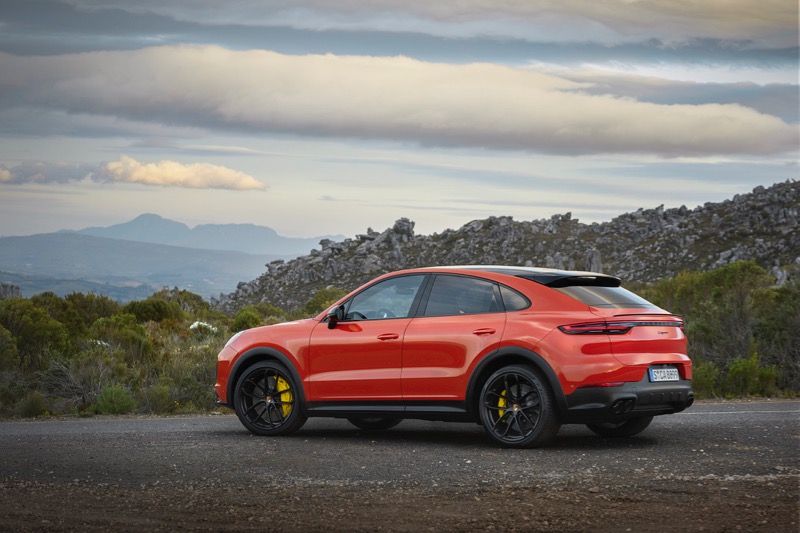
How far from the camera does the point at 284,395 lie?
11.6 metres

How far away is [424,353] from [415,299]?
24.6 inches

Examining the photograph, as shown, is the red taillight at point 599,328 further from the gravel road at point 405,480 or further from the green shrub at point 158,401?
the green shrub at point 158,401

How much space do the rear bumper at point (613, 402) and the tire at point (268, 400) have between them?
3.13 metres

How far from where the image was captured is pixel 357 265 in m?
73.2

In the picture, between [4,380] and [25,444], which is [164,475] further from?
[4,380]

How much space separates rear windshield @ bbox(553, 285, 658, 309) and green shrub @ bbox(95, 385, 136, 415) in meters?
9.05

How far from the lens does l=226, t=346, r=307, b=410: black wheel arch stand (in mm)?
11305

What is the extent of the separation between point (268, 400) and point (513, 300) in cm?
308

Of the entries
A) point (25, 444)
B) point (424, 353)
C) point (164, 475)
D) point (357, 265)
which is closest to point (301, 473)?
point (164, 475)

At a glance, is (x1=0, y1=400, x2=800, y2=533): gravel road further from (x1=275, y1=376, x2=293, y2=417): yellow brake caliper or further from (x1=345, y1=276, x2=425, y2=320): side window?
(x1=345, y1=276, x2=425, y2=320): side window

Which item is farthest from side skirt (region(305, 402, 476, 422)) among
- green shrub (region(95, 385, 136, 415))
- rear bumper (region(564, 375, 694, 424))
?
green shrub (region(95, 385, 136, 415))

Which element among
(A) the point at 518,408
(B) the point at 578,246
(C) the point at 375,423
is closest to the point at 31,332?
(C) the point at 375,423

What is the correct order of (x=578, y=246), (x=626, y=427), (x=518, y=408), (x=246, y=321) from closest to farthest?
(x=518, y=408) → (x=626, y=427) → (x=246, y=321) → (x=578, y=246)

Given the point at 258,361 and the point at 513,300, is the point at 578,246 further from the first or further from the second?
the point at 513,300
